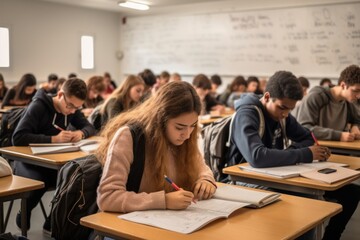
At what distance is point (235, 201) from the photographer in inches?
70.4

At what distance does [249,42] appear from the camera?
28.9 ft

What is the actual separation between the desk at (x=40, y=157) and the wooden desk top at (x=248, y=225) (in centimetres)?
112

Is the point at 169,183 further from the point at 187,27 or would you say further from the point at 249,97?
the point at 187,27

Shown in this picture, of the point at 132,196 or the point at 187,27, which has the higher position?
the point at 187,27

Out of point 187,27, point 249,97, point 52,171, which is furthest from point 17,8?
point 249,97

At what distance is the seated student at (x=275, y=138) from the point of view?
8.18ft

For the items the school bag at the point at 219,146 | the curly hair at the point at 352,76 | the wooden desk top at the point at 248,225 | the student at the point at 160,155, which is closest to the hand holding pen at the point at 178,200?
the student at the point at 160,155

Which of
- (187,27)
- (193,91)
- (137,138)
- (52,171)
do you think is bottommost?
(52,171)

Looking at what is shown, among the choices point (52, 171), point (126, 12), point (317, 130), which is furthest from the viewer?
point (126, 12)

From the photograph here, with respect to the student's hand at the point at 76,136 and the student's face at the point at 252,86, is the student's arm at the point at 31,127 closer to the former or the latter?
the student's hand at the point at 76,136

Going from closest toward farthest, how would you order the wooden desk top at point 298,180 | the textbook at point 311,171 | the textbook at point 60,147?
the wooden desk top at point 298,180, the textbook at point 311,171, the textbook at point 60,147

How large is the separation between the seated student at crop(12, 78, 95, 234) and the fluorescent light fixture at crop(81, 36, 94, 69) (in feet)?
22.8

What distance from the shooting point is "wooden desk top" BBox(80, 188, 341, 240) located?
1.43 meters

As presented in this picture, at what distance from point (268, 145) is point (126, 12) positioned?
8.46 m
